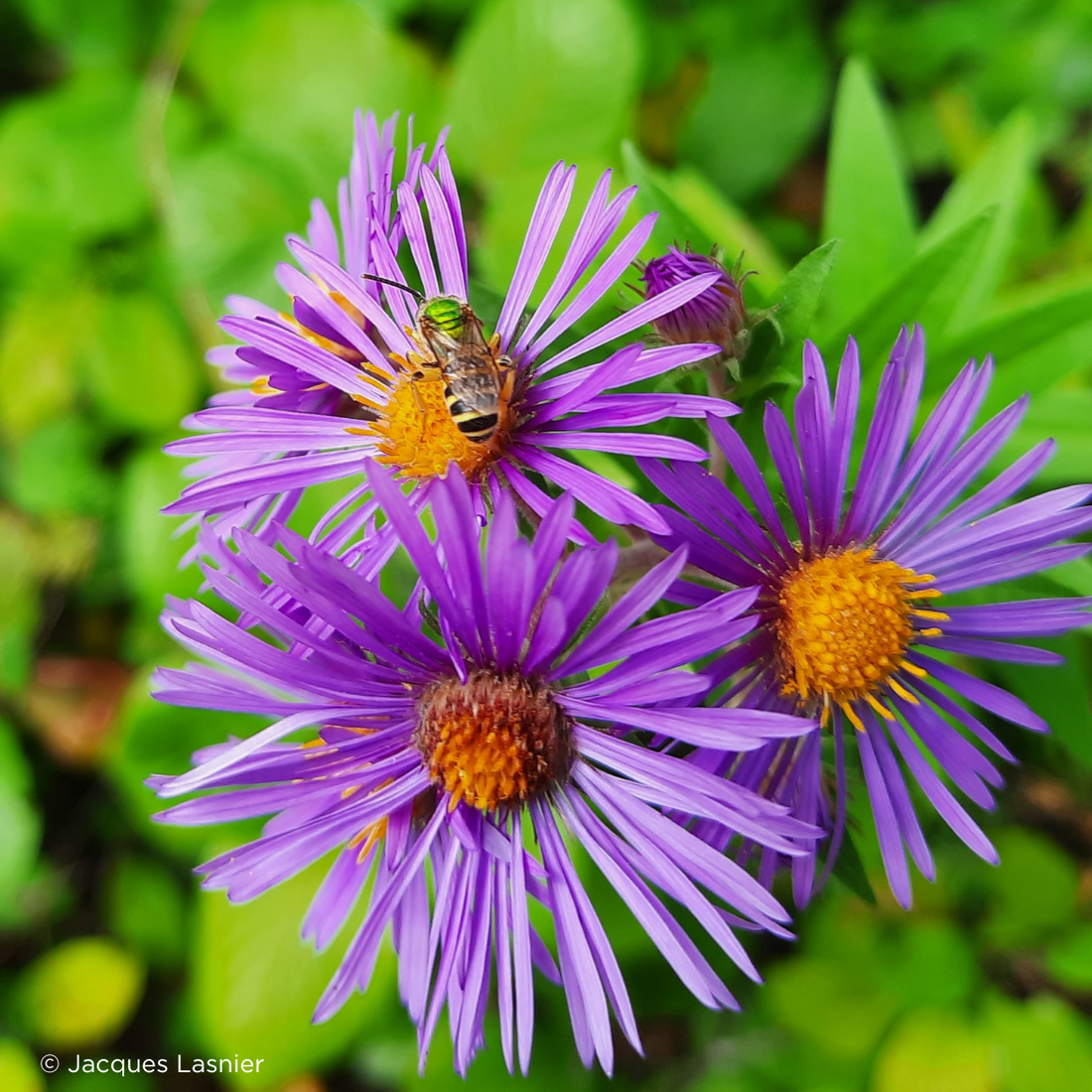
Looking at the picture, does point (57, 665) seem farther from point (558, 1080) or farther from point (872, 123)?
point (872, 123)

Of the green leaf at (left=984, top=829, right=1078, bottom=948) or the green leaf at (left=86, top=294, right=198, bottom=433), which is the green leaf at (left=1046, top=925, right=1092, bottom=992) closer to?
the green leaf at (left=984, top=829, right=1078, bottom=948)

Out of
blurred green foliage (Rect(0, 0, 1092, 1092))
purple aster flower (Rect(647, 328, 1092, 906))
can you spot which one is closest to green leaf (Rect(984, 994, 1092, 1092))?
blurred green foliage (Rect(0, 0, 1092, 1092))

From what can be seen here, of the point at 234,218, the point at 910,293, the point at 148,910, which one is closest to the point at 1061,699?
the point at 910,293

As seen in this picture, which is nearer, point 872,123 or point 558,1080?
point 872,123

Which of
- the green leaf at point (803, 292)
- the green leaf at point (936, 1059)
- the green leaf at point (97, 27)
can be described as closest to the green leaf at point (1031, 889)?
the green leaf at point (936, 1059)

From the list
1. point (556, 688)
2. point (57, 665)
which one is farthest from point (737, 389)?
point (57, 665)

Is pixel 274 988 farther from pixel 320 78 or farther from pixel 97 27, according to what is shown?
pixel 97 27
